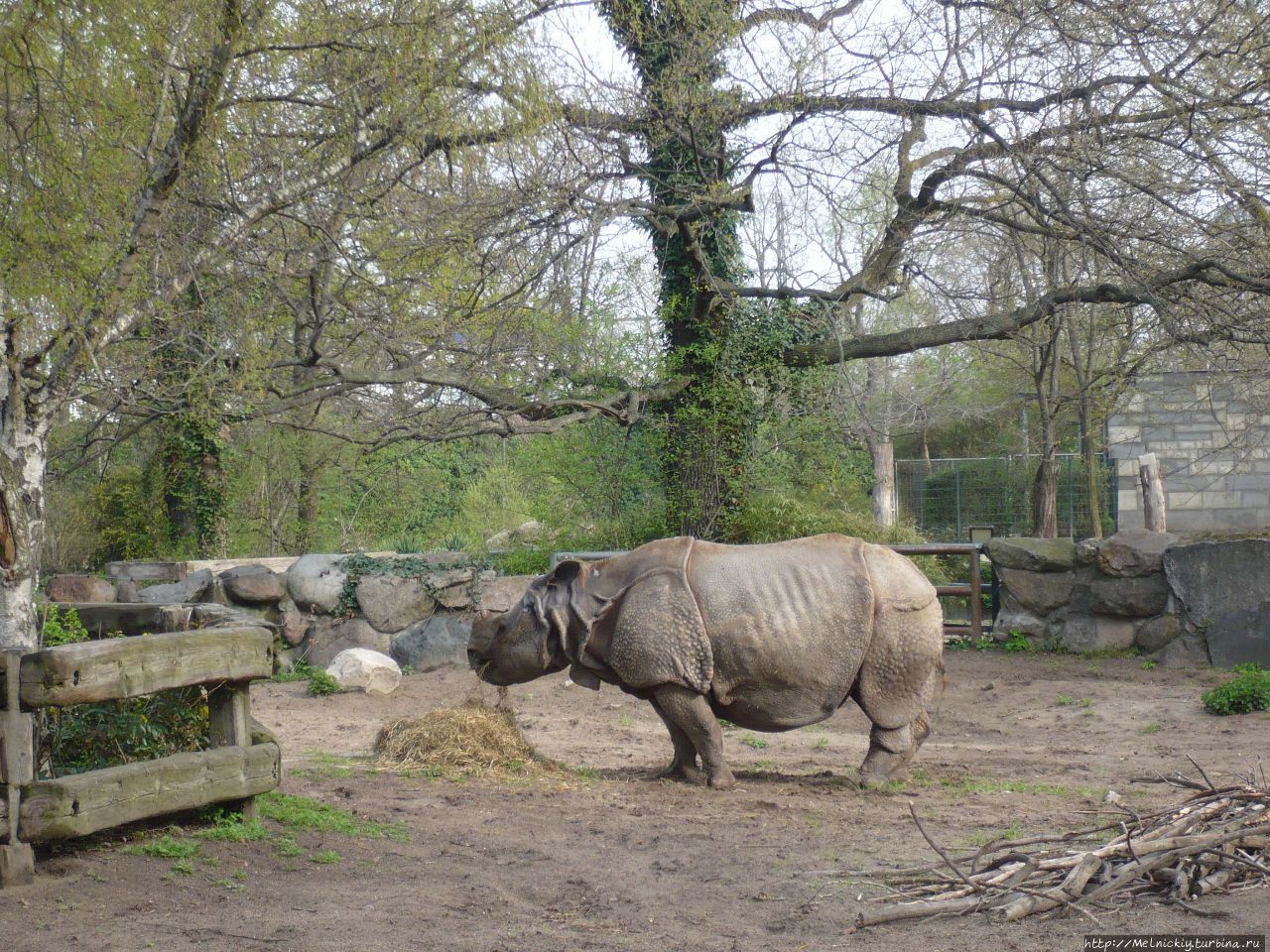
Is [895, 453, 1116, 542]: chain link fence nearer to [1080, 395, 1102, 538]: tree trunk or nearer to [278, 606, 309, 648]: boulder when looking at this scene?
[1080, 395, 1102, 538]: tree trunk

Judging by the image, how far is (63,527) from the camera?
20.0 meters

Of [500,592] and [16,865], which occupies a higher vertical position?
[500,592]

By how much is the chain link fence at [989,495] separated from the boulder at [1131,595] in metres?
9.36

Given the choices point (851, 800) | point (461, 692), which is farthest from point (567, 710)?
point (851, 800)

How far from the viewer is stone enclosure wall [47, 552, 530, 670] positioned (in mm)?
14141

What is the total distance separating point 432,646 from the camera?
13.8m

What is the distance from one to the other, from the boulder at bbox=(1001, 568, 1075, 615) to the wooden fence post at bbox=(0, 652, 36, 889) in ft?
37.7

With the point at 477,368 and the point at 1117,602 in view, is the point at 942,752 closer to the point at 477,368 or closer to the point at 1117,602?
the point at 1117,602

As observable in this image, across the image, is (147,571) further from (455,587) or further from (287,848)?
(287,848)

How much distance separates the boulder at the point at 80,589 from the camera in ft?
46.3

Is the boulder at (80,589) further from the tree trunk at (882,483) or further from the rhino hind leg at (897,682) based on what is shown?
the tree trunk at (882,483)

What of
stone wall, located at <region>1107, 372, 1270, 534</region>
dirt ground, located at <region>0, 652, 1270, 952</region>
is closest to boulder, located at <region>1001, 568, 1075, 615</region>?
dirt ground, located at <region>0, 652, 1270, 952</region>

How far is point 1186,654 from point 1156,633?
1.37ft

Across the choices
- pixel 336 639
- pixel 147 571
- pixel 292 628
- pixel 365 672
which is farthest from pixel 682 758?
pixel 147 571
